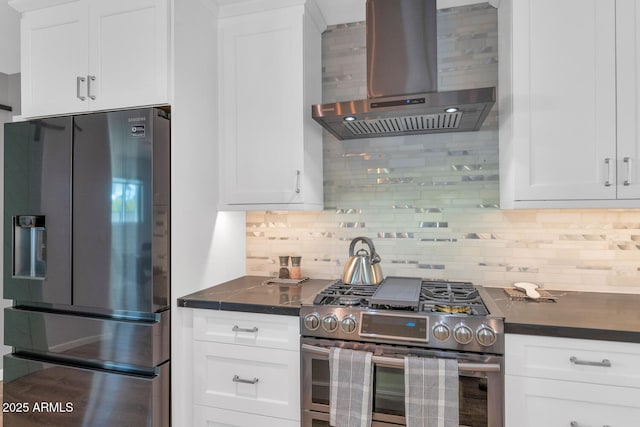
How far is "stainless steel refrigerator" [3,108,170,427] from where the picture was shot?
172cm

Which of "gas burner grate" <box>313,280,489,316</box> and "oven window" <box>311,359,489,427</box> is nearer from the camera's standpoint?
"oven window" <box>311,359,489,427</box>

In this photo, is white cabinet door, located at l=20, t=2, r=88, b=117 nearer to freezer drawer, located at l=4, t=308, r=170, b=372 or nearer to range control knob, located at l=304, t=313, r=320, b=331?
freezer drawer, located at l=4, t=308, r=170, b=372

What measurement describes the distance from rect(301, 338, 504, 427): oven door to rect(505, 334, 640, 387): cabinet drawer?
0.26 feet

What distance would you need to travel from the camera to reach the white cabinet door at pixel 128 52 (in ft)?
5.87

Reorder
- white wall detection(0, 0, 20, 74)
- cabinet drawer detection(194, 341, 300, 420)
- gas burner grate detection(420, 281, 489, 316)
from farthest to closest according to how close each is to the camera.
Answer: white wall detection(0, 0, 20, 74) → cabinet drawer detection(194, 341, 300, 420) → gas burner grate detection(420, 281, 489, 316)

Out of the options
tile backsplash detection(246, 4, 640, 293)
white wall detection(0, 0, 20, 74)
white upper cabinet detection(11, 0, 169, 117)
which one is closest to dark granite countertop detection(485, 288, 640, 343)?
tile backsplash detection(246, 4, 640, 293)

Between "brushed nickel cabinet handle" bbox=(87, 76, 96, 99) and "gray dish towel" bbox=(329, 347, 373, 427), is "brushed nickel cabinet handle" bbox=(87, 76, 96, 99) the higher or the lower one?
the higher one

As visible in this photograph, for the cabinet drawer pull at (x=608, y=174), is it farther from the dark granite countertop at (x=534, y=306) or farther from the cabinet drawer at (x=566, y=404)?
the cabinet drawer at (x=566, y=404)

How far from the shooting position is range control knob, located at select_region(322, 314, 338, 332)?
159 centimetres

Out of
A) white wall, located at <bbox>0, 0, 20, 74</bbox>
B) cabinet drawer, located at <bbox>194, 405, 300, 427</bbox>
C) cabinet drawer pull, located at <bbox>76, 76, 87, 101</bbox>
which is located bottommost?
cabinet drawer, located at <bbox>194, 405, 300, 427</bbox>

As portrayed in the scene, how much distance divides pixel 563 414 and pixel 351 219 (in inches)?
53.8

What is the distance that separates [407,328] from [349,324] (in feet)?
0.79

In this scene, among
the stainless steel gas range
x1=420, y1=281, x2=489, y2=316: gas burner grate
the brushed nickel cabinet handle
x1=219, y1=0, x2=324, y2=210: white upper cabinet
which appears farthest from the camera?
x1=219, y1=0, x2=324, y2=210: white upper cabinet

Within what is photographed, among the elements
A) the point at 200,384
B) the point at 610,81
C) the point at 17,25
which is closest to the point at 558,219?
the point at 610,81
